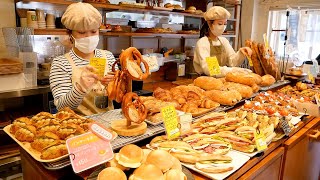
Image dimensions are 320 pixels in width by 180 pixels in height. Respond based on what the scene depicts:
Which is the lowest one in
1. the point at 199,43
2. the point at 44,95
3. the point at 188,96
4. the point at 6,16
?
the point at 44,95

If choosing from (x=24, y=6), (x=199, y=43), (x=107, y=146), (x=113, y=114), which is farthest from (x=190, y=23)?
(x=107, y=146)

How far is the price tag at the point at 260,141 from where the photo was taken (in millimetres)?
1232

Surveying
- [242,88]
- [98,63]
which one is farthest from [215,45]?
[98,63]

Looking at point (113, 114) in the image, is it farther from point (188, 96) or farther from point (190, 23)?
point (190, 23)

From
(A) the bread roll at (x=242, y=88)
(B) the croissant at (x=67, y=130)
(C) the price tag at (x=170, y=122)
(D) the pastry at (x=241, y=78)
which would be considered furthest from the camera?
(D) the pastry at (x=241, y=78)

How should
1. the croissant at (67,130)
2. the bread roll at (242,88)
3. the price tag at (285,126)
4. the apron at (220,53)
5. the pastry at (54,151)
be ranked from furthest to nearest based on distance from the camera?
the apron at (220,53) < the bread roll at (242,88) < the price tag at (285,126) < the croissant at (67,130) < the pastry at (54,151)

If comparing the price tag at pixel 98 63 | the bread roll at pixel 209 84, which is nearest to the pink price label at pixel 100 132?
the price tag at pixel 98 63

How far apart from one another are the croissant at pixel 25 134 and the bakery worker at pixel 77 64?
0.38 meters

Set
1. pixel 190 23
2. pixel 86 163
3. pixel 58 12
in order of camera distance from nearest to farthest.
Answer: pixel 86 163 < pixel 58 12 < pixel 190 23

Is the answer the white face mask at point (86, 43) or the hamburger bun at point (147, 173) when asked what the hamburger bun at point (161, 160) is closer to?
the hamburger bun at point (147, 173)

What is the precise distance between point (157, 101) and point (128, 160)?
639 mm

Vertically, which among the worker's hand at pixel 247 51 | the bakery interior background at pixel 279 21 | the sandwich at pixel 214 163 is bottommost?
the sandwich at pixel 214 163

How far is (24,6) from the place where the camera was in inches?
116

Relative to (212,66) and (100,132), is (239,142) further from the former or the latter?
(212,66)
